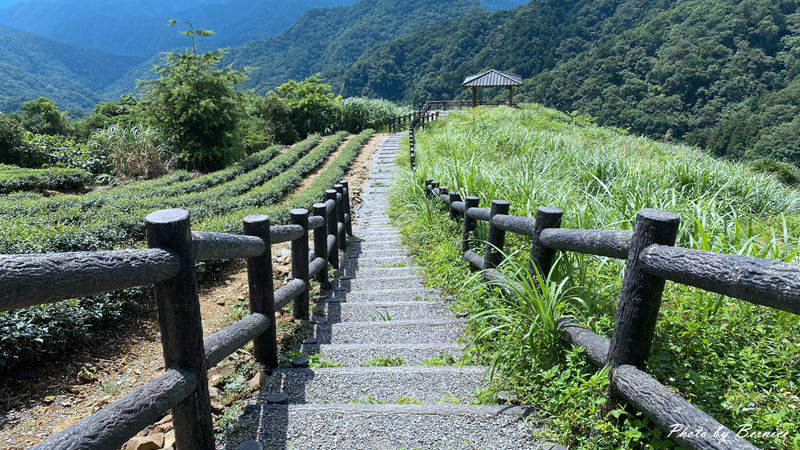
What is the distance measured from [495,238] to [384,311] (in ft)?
4.17

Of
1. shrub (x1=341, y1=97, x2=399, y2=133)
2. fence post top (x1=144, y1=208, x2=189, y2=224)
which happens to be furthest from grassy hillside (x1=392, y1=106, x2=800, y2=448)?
shrub (x1=341, y1=97, x2=399, y2=133)

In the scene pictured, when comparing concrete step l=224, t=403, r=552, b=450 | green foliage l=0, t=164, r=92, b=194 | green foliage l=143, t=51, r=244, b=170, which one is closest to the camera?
concrete step l=224, t=403, r=552, b=450

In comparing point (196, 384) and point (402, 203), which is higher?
point (196, 384)

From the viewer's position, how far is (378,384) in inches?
110

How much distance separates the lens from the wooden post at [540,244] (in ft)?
9.45

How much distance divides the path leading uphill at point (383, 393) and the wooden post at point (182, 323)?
0.30 metres

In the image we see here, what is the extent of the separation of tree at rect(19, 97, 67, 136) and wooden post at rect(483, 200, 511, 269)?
21916 mm

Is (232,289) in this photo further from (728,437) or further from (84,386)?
(728,437)

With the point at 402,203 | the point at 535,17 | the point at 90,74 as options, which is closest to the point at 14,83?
the point at 90,74

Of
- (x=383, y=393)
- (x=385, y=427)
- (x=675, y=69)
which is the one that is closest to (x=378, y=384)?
(x=383, y=393)

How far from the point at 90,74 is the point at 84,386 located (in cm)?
24209

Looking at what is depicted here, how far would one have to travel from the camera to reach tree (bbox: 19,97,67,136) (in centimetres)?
1927

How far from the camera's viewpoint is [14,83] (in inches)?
4525

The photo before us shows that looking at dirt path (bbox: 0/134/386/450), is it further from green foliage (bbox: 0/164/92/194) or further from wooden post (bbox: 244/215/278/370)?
green foliage (bbox: 0/164/92/194)
